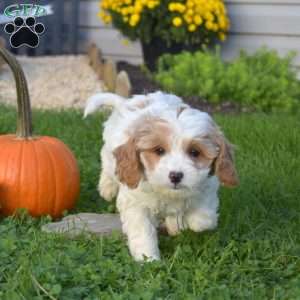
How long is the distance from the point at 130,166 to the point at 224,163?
0.47 meters

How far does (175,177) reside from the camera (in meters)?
3.79

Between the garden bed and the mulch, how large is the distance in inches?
19.7

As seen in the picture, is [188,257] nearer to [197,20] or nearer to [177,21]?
[177,21]

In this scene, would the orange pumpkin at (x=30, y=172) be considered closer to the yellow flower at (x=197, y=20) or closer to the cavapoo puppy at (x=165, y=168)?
the cavapoo puppy at (x=165, y=168)

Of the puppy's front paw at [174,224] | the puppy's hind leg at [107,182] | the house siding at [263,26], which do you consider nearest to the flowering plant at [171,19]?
the house siding at [263,26]

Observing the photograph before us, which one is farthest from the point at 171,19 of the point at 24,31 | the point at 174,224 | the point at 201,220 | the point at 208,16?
the point at 201,220

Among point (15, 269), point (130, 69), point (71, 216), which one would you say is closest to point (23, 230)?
point (71, 216)

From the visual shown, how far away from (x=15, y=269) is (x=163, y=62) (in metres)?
6.14

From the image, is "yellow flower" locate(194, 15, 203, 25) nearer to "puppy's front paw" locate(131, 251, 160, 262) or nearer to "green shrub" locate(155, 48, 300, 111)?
"green shrub" locate(155, 48, 300, 111)

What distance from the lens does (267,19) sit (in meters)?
10.4

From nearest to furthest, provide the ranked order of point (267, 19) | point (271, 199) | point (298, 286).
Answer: point (298, 286) → point (271, 199) → point (267, 19)

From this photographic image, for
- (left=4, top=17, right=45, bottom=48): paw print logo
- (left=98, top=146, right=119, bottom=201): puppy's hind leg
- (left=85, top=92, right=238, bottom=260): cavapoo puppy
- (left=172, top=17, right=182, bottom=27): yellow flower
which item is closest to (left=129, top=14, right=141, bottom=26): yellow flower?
(left=172, top=17, right=182, bottom=27): yellow flower

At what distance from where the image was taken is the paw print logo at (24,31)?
17.2 ft

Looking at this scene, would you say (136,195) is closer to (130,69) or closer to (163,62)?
(163,62)
